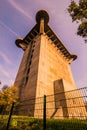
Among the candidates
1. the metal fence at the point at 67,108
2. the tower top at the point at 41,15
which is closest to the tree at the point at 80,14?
the metal fence at the point at 67,108

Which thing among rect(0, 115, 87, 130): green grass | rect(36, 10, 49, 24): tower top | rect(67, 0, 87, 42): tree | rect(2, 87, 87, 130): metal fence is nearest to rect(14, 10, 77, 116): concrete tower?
rect(36, 10, 49, 24): tower top

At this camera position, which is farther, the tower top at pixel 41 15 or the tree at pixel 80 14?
the tower top at pixel 41 15

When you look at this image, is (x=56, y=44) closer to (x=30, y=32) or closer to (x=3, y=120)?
(x=30, y=32)

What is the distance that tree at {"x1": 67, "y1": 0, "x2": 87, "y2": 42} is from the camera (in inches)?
461

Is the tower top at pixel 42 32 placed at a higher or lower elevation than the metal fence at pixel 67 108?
higher

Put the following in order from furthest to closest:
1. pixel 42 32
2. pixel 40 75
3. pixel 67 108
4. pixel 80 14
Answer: pixel 42 32 → pixel 40 75 → pixel 67 108 → pixel 80 14

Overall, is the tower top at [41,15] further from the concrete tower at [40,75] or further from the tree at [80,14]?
the tree at [80,14]

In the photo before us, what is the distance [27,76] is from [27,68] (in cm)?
289

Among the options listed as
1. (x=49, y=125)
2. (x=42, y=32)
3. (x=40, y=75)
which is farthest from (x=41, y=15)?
(x=49, y=125)

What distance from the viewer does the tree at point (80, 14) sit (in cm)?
1171

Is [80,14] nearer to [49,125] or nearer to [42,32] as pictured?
[49,125]

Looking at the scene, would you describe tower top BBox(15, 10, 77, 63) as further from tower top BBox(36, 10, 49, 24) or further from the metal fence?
the metal fence

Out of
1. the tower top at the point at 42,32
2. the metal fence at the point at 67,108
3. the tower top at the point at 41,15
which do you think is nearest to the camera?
the metal fence at the point at 67,108

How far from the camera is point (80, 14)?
1215 centimetres
